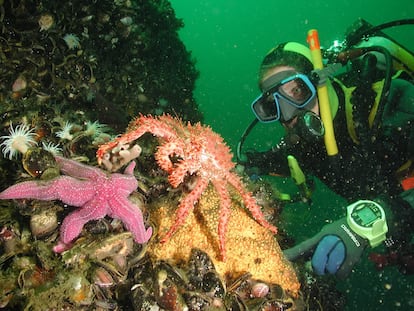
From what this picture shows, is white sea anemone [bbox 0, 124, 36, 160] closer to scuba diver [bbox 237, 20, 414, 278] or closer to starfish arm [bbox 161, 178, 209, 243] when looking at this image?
starfish arm [bbox 161, 178, 209, 243]

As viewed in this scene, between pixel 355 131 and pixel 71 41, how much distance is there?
4412 mm

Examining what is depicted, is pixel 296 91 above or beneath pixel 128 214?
above

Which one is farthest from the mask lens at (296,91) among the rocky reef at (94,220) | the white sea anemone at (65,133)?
the white sea anemone at (65,133)

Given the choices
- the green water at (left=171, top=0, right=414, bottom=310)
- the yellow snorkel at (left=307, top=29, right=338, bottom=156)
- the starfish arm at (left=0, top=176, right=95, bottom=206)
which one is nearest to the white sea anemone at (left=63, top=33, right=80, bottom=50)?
the starfish arm at (left=0, top=176, right=95, bottom=206)

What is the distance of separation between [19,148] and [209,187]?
1.72 meters

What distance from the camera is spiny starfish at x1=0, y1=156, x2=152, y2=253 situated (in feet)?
7.12

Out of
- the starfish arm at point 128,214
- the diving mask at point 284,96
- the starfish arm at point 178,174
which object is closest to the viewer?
the starfish arm at point 128,214

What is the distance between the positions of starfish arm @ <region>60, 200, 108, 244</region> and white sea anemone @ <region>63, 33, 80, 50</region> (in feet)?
9.67

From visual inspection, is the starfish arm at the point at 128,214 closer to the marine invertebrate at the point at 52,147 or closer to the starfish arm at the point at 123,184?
the starfish arm at the point at 123,184

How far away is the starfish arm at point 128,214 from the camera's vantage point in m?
2.28

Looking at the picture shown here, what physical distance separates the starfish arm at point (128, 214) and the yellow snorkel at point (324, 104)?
3.39 metres

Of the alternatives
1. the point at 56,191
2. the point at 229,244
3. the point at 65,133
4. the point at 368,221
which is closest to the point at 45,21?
the point at 65,133

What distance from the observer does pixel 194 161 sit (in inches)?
105

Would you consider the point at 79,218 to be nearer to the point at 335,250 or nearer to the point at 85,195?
the point at 85,195
